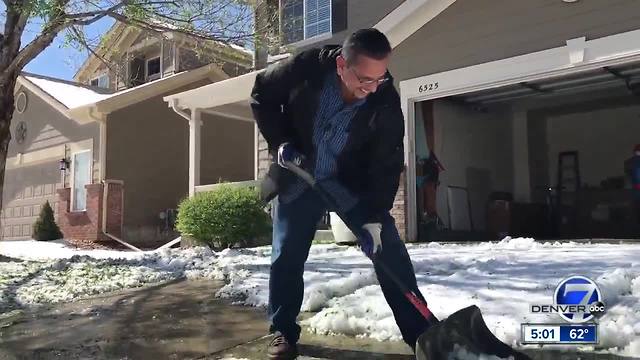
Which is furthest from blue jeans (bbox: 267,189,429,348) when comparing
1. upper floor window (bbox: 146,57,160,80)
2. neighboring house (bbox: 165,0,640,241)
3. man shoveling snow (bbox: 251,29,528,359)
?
upper floor window (bbox: 146,57,160,80)

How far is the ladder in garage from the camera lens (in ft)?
42.8

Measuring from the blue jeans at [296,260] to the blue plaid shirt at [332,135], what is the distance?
0.40 feet

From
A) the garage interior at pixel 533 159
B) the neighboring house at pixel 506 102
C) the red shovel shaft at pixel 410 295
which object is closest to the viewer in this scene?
the red shovel shaft at pixel 410 295

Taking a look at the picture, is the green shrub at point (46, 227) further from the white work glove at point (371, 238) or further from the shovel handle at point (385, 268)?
the white work glove at point (371, 238)

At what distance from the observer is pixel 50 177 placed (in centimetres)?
1692

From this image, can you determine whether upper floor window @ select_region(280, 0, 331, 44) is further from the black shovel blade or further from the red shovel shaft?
the black shovel blade

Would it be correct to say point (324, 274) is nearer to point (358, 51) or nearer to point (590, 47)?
point (358, 51)

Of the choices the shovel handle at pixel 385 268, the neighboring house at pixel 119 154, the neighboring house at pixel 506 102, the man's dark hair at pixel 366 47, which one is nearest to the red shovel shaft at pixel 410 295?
the shovel handle at pixel 385 268

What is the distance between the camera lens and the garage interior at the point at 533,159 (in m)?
10.8

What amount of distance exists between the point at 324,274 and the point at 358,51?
→ 2901 mm

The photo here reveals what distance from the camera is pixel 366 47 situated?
9.37 feet

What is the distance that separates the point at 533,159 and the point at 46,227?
39.5 ft

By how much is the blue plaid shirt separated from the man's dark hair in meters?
0.23

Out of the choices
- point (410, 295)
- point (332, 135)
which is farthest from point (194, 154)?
point (410, 295)
